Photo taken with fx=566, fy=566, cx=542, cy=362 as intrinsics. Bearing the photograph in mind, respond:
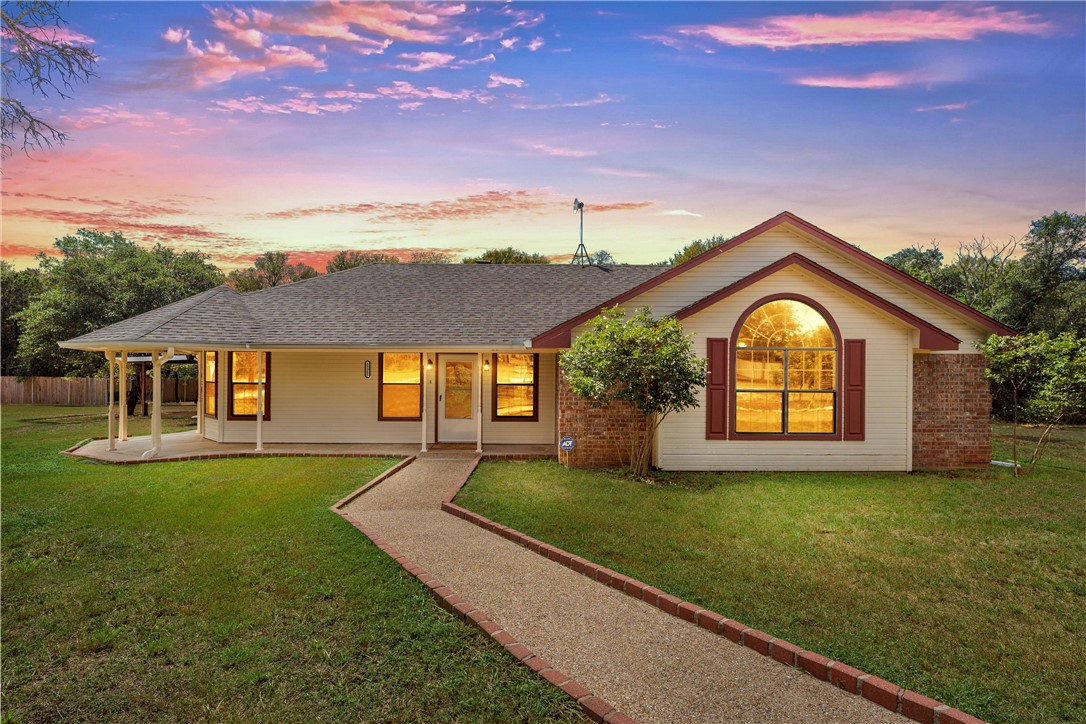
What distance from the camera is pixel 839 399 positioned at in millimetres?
10680

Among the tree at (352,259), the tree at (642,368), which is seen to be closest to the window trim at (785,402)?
the tree at (642,368)

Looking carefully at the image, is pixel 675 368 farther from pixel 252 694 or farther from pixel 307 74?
pixel 307 74

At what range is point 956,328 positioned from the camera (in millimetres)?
11219

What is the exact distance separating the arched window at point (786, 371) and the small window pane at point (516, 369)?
5001 mm

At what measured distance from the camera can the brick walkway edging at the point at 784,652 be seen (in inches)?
126

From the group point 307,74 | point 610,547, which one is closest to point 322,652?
point 610,547

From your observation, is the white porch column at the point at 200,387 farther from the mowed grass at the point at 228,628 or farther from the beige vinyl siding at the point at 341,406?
the mowed grass at the point at 228,628

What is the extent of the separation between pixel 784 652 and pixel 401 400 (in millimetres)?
11271

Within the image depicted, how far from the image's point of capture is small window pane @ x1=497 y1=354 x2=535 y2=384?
1370 cm

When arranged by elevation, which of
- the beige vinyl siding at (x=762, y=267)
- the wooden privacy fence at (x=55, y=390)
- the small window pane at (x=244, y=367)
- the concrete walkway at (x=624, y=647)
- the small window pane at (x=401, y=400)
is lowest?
the concrete walkway at (x=624, y=647)

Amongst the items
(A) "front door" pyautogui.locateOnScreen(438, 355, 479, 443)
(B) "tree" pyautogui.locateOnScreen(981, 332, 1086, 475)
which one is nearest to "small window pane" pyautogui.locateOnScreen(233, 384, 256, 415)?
(A) "front door" pyautogui.locateOnScreen(438, 355, 479, 443)

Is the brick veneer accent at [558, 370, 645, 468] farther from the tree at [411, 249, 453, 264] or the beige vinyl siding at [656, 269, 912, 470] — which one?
the tree at [411, 249, 453, 264]

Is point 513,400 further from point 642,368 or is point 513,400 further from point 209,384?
point 209,384

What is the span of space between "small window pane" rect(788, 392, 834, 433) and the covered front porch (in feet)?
16.2
